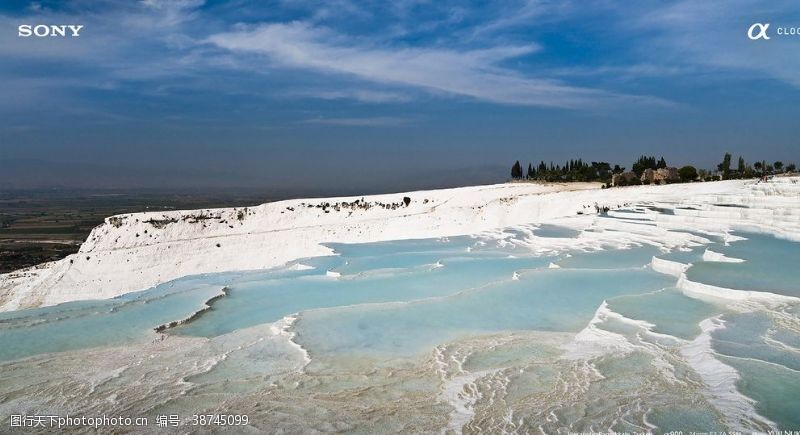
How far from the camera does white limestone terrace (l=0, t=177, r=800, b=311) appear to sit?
682 inches

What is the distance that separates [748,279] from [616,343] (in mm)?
4499

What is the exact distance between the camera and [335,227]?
81.5ft

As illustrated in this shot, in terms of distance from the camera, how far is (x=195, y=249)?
74.8 feet

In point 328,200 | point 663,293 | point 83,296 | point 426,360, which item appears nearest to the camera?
point 426,360

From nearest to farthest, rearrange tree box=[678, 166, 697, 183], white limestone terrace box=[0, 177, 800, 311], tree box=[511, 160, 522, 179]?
white limestone terrace box=[0, 177, 800, 311] < tree box=[678, 166, 697, 183] < tree box=[511, 160, 522, 179]

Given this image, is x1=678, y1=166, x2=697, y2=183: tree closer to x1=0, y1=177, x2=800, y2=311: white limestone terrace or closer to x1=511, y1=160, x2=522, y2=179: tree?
x1=0, y1=177, x2=800, y2=311: white limestone terrace

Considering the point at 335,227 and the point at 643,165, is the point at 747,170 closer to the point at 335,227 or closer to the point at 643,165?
the point at 643,165

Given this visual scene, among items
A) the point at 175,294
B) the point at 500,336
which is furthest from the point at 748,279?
the point at 175,294

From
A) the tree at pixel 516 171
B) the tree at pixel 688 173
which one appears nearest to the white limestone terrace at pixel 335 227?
the tree at pixel 688 173

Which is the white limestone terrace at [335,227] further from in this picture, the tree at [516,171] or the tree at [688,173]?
the tree at [516,171]

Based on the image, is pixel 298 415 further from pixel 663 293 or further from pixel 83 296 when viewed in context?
pixel 83 296

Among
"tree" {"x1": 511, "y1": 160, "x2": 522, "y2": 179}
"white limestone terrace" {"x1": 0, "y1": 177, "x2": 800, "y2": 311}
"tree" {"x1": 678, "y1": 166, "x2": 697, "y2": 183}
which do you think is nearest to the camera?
"white limestone terrace" {"x1": 0, "y1": 177, "x2": 800, "y2": 311}

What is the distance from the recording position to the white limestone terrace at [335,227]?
17328 mm

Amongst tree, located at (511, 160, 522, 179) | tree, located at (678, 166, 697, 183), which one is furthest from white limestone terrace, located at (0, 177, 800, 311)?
tree, located at (511, 160, 522, 179)
